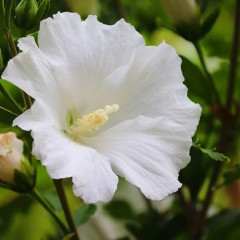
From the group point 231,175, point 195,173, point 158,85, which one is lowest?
point 195,173

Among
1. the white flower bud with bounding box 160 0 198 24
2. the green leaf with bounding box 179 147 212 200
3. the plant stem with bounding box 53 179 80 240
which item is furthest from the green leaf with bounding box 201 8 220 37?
the plant stem with bounding box 53 179 80 240

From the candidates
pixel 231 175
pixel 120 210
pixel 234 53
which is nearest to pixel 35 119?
pixel 231 175

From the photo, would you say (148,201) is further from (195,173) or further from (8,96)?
(8,96)

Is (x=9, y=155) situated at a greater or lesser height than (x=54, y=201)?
greater

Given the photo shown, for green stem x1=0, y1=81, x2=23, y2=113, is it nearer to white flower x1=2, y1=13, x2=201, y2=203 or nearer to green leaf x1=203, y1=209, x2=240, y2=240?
white flower x1=2, y1=13, x2=201, y2=203

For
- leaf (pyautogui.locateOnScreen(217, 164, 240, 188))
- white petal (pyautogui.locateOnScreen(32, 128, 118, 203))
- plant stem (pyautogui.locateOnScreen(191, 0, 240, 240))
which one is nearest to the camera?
white petal (pyautogui.locateOnScreen(32, 128, 118, 203))

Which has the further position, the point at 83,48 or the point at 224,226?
the point at 224,226
